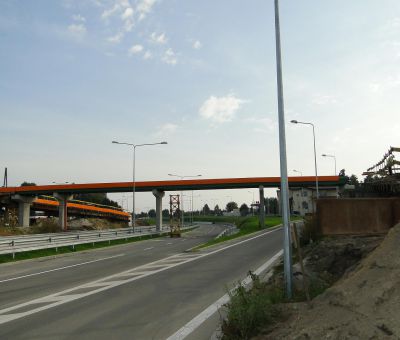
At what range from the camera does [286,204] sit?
8.56 m

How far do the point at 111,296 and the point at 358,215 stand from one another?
7513mm

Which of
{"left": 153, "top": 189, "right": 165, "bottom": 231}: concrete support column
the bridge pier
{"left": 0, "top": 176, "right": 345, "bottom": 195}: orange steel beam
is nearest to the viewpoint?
the bridge pier

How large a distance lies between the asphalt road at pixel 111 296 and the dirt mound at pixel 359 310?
76.4 inches

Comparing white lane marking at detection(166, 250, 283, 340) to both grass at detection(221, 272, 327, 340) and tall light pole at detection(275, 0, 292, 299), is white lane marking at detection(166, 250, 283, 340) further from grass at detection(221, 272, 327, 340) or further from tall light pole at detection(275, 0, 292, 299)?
tall light pole at detection(275, 0, 292, 299)

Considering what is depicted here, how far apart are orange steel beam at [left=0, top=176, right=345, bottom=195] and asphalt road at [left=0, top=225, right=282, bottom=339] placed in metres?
38.2

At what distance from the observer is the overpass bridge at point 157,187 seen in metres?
56.6

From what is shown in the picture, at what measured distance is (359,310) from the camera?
5488mm

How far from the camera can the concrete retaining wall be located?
12.5 meters

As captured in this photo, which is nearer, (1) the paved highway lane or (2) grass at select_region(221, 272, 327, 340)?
(2) grass at select_region(221, 272, 327, 340)

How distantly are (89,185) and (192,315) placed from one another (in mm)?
55480

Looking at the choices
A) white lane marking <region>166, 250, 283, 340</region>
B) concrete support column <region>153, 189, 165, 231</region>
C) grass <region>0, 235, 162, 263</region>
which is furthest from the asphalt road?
concrete support column <region>153, 189, 165, 231</region>

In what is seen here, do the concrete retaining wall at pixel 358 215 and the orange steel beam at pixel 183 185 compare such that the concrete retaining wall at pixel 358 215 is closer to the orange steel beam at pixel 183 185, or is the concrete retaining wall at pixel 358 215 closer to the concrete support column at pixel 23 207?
the orange steel beam at pixel 183 185

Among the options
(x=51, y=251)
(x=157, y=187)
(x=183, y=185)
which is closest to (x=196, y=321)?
(x=51, y=251)

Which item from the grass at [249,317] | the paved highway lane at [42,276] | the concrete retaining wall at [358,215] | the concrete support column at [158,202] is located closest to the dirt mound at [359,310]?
the grass at [249,317]
